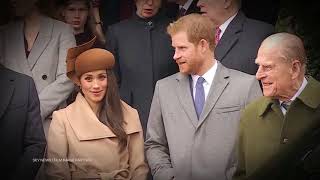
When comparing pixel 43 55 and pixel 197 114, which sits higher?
pixel 43 55

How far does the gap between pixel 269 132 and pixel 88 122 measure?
3.26 ft

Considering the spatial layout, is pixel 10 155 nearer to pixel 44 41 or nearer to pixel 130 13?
pixel 44 41

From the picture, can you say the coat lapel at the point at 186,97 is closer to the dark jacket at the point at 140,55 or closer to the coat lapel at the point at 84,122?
the dark jacket at the point at 140,55

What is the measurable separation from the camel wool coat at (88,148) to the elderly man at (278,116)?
0.59 meters

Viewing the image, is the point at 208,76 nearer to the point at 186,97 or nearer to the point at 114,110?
the point at 186,97

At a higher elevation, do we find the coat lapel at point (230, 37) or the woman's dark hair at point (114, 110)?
the coat lapel at point (230, 37)

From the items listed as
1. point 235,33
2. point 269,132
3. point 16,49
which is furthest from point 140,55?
point 269,132

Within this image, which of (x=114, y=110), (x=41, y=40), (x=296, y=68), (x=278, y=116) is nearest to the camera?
(x=296, y=68)

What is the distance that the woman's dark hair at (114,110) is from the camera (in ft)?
15.1

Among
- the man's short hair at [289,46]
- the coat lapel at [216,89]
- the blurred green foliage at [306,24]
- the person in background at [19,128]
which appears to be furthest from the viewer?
the person in background at [19,128]

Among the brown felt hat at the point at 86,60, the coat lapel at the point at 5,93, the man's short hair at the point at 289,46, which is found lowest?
the coat lapel at the point at 5,93

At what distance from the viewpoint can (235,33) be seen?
180 inches

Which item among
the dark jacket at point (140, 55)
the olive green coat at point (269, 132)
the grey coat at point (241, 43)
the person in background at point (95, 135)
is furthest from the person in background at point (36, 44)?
the olive green coat at point (269, 132)

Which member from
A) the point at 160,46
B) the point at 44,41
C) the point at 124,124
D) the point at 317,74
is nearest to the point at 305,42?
the point at 317,74
